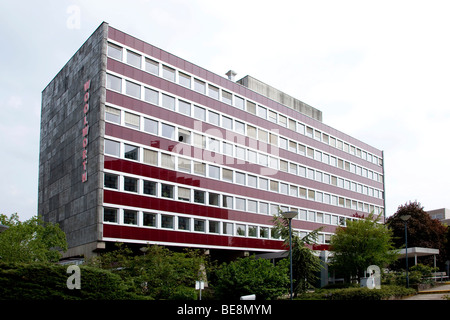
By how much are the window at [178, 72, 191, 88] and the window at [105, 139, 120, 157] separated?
10.7 meters

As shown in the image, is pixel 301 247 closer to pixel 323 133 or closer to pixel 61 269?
pixel 61 269

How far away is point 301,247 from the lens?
36.1 metres

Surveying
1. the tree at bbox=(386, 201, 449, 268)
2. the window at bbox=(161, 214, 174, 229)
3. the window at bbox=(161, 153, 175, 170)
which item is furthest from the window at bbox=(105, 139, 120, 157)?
the tree at bbox=(386, 201, 449, 268)

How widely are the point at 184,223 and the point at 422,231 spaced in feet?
128

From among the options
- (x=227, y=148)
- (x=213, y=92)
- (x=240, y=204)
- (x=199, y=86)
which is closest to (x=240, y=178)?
(x=240, y=204)

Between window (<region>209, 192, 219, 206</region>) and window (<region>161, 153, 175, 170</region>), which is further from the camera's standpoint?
window (<region>209, 192, 219, 206</region>)

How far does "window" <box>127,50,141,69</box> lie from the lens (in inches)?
1730

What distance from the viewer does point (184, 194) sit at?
4669 centimetres

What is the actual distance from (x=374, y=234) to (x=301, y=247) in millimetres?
9635

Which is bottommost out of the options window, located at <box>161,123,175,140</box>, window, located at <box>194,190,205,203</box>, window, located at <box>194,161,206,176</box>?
window, located at <box>194,190,205,203</box>

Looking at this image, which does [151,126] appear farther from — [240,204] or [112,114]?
[240,204]

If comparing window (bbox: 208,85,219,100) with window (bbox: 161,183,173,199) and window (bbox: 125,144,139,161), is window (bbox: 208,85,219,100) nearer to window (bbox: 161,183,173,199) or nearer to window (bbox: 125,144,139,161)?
window (bbox: 161,183,173,199)

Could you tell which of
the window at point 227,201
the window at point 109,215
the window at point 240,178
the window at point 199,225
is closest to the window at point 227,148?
the window at point 240,178
